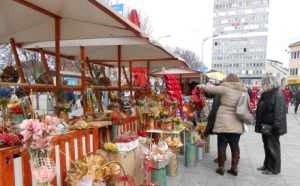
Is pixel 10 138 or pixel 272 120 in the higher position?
pixel 10 138

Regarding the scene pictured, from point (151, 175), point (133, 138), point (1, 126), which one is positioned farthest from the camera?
point (151, 175)

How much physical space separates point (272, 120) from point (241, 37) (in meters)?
77.8

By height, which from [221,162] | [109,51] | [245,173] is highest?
[109,51]

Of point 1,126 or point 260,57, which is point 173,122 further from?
point 260,57

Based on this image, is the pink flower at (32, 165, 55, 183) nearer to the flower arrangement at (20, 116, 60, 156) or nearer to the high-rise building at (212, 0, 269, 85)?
the flower arrangement at (20, 116, 60, 156)

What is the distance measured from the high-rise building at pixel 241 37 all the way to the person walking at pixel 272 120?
238ft

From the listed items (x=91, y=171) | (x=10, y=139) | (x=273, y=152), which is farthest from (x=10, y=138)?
(x=273, y=152)

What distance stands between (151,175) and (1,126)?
84.0 inches

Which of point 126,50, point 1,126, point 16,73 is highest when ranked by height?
point 126,50

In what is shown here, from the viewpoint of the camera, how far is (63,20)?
122 inches

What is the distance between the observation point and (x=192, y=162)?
16.7 feet

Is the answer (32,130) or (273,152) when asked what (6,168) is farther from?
(273,152)

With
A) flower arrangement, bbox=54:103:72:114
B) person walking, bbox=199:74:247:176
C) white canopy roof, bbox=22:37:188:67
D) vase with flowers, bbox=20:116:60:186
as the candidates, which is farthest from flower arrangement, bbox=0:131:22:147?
person walking, bbox=199:74:247:176

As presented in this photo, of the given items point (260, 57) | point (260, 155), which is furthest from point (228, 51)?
point (260, 155)
